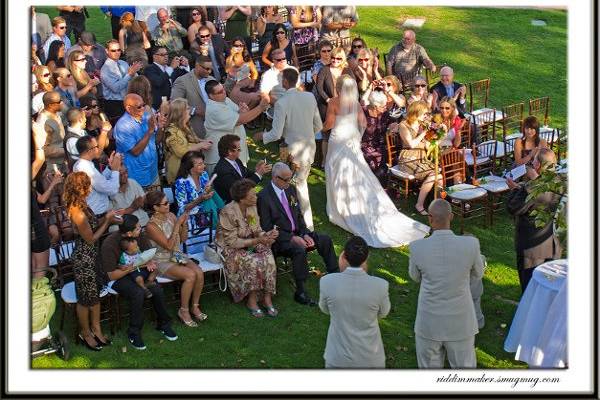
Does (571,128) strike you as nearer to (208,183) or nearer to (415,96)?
(208,183)

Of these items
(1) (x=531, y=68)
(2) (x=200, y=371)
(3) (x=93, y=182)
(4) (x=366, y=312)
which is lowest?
(2) (x=200, y=371)

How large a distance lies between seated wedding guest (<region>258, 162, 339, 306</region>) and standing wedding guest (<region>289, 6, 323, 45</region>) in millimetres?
6766

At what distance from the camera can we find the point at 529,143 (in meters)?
13.2

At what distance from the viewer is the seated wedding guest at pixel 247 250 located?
35.2 ft

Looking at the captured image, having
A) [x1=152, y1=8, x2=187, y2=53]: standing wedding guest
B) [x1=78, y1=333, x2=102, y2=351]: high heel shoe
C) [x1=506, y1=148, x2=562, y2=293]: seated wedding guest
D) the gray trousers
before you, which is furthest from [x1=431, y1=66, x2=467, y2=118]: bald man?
[x1=78, y1=333, x2=102, y2=351]: high heel shoe

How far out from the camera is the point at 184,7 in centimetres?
1781

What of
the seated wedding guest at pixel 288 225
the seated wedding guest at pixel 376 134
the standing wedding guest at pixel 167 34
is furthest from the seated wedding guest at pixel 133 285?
the standing wedding guest at pixel 167 34

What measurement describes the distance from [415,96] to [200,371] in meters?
6.39

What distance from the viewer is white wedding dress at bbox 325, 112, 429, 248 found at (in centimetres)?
1280

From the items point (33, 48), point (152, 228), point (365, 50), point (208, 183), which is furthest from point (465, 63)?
point (152, 228)

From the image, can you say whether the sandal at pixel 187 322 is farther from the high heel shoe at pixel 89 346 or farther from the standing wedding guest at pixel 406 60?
the standing wedding guest at pixel 406 60

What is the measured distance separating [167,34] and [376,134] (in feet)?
14.1

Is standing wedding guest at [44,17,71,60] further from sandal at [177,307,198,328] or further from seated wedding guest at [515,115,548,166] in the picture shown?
seated wedding guest at [515,115,548,166]

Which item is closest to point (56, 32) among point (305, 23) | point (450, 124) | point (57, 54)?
point (57, 54)
